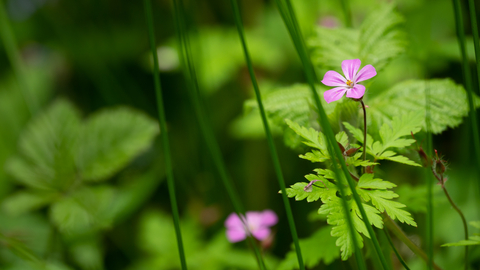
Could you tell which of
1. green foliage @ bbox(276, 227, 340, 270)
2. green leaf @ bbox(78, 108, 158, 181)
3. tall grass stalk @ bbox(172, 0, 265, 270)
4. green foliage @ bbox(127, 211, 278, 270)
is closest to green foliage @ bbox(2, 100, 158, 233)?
green leaf @ bbox(78, 108, 158, 181)

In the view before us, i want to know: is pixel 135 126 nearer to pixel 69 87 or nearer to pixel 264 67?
pixel 264 67

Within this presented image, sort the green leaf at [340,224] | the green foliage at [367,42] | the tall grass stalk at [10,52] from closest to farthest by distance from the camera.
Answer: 1. the green leaf at [340,224]
2. the green foliage at [367,42]
3. the tall grass stalk at [10,52]

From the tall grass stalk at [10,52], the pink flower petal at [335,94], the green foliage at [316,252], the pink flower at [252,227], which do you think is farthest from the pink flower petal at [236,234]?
the tall grass stalk at [10,52]

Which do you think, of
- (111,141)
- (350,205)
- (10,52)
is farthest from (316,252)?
(10,52)

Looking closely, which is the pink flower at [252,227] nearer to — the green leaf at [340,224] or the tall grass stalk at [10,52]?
the green leaf at [340,224]

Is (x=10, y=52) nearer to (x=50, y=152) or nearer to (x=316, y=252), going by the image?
(x=50, y=152)

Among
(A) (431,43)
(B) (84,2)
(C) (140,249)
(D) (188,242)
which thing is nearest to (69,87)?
(B) (84,2)
